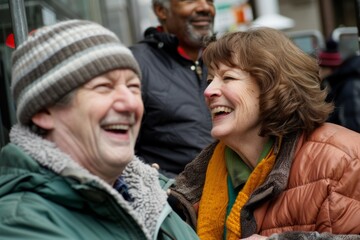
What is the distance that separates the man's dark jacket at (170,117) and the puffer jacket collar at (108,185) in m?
1.83

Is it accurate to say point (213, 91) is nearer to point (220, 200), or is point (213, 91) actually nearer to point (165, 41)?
point (220, 200)

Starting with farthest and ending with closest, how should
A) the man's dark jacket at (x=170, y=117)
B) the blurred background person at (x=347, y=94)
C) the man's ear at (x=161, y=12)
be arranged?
the blurred background person at (x=347, y=94)
the man's ear at (x=161, y=12)
the man's dark jacket at (x=170, y=117)

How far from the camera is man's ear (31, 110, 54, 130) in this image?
2.57 metres

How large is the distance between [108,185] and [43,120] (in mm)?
305

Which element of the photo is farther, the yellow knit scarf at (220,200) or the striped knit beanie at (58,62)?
the yellow knit scarf at (220,200)

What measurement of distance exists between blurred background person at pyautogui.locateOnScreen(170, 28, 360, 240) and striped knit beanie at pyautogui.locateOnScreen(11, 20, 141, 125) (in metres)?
1.07

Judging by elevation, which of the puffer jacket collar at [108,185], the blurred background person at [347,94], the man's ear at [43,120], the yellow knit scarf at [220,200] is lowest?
the blurred background person at [347,94]

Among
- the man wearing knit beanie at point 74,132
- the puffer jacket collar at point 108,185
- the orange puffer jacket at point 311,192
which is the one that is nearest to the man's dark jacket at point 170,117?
the orange puffer jacket at point 311,192

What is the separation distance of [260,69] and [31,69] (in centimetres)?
132

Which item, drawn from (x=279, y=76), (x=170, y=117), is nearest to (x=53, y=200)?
(x=279, y=76)

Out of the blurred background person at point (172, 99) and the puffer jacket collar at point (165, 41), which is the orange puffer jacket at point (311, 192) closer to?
the blurred background person at point (172, 99)

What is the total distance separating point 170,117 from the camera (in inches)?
187

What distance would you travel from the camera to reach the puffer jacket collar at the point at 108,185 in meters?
2.43

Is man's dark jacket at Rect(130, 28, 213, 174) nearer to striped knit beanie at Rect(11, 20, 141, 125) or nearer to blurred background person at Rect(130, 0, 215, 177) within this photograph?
blurred background person at Rect(130, 0, 215, 177)
